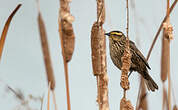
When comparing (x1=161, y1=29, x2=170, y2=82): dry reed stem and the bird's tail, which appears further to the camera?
the bird's tail

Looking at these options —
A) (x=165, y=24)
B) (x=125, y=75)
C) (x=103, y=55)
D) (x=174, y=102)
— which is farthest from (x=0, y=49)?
(x=174, y=102)

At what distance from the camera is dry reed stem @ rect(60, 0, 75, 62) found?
1.26 metres

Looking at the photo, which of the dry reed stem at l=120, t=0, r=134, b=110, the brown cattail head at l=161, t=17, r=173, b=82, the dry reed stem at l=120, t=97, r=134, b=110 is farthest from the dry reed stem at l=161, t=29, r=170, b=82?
the dry reed stem at l=120, t=97, r=134, b=110

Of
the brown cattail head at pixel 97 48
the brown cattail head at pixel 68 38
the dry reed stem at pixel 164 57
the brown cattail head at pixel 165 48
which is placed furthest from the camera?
the dry reed stem at pixel 164 57

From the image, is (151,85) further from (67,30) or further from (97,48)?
(67,30)

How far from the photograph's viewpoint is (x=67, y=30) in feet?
4.17

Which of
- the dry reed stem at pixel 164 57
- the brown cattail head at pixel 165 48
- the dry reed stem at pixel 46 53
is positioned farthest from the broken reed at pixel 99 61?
the dry reed stem at pixel 164 57

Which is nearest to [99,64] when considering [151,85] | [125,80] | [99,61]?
[99,61]

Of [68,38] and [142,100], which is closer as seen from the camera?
[68,38]

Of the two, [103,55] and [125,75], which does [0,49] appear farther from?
[125,75]

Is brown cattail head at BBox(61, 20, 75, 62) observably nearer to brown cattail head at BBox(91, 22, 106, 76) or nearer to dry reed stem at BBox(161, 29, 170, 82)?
brown cattail head at BBox(91, 22, 106, 76)

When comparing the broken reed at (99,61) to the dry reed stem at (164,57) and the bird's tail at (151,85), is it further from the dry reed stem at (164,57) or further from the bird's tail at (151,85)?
the bird's tail at (151,85)

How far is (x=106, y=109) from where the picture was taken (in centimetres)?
158

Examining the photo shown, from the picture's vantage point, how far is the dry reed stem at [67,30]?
126 cm
